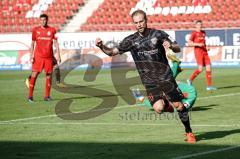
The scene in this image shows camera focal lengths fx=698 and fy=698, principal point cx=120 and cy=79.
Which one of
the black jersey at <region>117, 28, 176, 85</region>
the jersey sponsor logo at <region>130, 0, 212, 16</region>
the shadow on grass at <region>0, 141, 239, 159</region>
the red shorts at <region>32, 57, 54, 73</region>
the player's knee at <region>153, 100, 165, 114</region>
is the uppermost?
the black jersey at <region>117, 28, 176, 85</region>

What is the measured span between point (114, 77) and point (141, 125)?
16177 millimetres

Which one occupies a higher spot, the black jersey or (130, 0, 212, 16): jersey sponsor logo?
the black jersey

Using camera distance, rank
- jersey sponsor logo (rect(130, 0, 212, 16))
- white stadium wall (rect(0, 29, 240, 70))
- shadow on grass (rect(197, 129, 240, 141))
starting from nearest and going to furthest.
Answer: shadow on grass (rect(197, 129, 240, 141))
white stadium wall (rect(0, 29, 240, 70))
jersey sponsor logo (rect(130, 0, 212, 16))

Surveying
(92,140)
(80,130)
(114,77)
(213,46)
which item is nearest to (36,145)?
(92,140)

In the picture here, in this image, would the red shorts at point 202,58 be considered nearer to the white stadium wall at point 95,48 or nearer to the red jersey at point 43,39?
the red jersey at point 43,39

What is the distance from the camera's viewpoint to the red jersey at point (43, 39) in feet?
66.0

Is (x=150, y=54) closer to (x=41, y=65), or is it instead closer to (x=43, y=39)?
(x=41, y=65)

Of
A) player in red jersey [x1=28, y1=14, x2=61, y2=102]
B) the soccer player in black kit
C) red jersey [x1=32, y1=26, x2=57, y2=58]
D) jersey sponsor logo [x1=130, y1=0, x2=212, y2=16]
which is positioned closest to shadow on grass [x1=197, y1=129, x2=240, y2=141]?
the soccer player in black kit

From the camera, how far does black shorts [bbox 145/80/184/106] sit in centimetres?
1138

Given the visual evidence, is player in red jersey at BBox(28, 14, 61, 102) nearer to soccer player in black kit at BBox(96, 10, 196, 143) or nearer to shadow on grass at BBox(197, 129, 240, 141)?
shadow on grass at BBox(197, 129, 240, 141)

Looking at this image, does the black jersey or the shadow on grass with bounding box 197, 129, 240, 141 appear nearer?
the black jersey

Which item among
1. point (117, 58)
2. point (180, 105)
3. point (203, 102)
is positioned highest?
point (180, 105)

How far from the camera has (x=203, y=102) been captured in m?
18.5

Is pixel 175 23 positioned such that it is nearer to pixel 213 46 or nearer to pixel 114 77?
pixel 213 46
